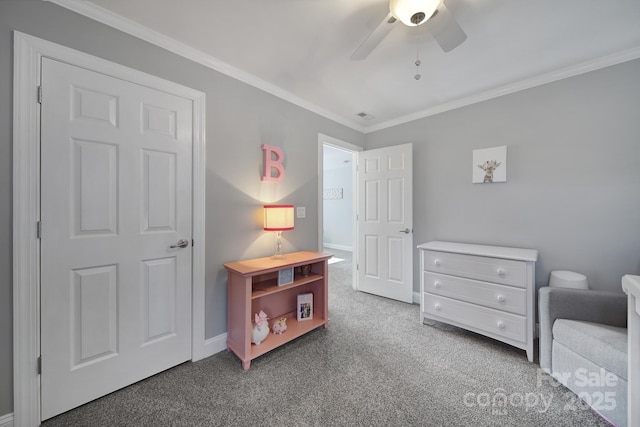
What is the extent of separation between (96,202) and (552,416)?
2.98 meters

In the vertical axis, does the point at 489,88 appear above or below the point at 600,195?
above

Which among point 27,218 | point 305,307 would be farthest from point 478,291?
point 27,218

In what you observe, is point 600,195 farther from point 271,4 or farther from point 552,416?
point 271,4

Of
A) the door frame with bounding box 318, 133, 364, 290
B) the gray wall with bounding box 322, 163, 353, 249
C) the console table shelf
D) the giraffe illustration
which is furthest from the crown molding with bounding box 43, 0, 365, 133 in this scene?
the gray wall with bounding box 322, 163, 353, 249

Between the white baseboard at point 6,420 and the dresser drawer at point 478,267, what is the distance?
9.71 ft

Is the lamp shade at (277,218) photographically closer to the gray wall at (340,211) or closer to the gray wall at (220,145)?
the gray wall at (220,145)

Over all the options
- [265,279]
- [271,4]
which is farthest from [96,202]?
[271,4]

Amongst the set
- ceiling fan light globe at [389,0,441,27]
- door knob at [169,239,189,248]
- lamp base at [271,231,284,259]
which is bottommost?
lamp base at [271,231,284,259]

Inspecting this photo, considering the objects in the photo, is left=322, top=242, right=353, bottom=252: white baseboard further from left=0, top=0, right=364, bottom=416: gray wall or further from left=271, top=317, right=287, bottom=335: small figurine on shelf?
left=271, top=317, right=287, bottom=335: small figurine on shelf

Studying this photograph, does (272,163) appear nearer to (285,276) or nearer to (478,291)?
(285,276)

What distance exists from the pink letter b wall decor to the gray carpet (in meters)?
1.54

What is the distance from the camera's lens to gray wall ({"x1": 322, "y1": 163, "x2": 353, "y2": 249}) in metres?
6.67

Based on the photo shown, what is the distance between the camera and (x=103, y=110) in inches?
57.7

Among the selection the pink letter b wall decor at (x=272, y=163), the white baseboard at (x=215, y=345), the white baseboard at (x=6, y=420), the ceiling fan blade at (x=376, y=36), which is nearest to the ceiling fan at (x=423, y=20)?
the ceiling fan blade at (x=376, y=36)
